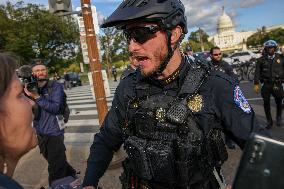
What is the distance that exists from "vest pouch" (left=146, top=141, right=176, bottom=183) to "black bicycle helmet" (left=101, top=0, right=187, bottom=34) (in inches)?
25.9

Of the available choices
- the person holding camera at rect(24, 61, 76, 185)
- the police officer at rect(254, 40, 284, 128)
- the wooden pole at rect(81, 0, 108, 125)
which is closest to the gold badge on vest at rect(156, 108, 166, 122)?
the person holding camera at rect(24, 61, 76, 185)

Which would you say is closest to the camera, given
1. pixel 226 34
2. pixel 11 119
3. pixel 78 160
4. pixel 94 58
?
pixel 11 119

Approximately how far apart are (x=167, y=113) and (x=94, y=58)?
13.3 feet

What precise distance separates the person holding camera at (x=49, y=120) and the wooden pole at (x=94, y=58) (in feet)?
3.72

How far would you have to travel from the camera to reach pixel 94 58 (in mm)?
5902

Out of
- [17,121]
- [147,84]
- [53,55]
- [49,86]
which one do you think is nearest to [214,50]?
[49,86]

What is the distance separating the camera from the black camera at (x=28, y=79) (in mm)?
4547

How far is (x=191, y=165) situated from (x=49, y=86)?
322 centimetres

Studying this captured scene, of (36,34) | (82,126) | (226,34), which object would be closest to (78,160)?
(82,126)

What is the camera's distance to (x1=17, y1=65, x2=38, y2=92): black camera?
4.55 metres

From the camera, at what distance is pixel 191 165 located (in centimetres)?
196

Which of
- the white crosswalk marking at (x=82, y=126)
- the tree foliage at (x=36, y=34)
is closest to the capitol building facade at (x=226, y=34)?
the tree foliage at (x=36, y=34)

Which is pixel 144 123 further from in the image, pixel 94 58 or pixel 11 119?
pixel 94 58

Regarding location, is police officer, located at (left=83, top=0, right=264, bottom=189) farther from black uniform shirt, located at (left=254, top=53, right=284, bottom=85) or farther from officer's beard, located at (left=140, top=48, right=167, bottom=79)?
black uniform shirt, located at (left=254, top=53, right=284, bottom=85)
